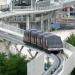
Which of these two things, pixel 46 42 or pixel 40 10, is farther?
pixel 40 10

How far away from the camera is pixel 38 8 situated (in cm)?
6569

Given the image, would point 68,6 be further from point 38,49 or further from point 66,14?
point 38,49

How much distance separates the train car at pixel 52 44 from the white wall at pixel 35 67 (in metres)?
8.77

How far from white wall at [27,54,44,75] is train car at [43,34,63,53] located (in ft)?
28.8

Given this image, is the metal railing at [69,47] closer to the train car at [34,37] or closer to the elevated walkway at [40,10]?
the train car at [34,37]

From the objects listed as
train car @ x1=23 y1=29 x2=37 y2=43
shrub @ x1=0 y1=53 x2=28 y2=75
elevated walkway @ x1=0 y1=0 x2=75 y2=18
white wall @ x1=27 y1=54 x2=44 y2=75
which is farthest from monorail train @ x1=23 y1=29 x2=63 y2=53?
elevated walkway @ x1=0 y1=0 x2=75 y2=18

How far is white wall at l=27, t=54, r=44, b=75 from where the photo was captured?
23.5 meters

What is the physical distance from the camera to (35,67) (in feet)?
78.3

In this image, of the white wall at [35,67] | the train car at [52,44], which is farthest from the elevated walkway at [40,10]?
the white wall at [35,67]

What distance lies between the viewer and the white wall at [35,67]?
23.5 meters

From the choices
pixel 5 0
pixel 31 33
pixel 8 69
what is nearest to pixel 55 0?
pixel 5 0

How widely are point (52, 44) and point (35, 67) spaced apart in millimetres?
10392

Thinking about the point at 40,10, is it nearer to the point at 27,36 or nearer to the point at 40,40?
the point at 27,36

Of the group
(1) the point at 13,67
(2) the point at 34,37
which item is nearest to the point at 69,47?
(2) the point at 34,37
